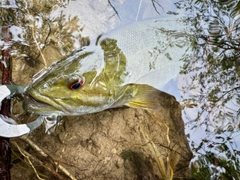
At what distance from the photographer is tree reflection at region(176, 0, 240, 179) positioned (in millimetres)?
3125

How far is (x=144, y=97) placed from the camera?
2752 millimetres

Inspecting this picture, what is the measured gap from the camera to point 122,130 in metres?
3.08

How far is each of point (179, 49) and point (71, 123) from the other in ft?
4.59

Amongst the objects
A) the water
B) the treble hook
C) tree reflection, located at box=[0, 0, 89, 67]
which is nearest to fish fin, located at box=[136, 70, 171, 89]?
the water

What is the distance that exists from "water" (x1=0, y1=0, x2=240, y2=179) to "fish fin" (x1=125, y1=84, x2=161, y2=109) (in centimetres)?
34

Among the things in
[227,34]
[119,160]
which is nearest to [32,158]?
[119,160]

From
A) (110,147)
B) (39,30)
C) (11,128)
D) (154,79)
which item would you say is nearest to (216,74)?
(154,79)

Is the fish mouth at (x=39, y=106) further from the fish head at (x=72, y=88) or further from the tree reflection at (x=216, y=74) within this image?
the tree reflection at (x=216, y=74)

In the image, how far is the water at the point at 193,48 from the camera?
2.99 meters

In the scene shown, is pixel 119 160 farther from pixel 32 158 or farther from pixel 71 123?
pixel 32 158

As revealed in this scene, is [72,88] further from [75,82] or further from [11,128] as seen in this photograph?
[11,128]

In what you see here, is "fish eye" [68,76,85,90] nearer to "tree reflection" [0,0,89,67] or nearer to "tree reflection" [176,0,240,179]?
"tree reflection" [0,0,89,67]

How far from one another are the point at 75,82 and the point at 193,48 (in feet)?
5.66

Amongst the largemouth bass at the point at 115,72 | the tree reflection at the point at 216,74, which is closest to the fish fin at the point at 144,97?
the largemouth bass at the point at 115,72
